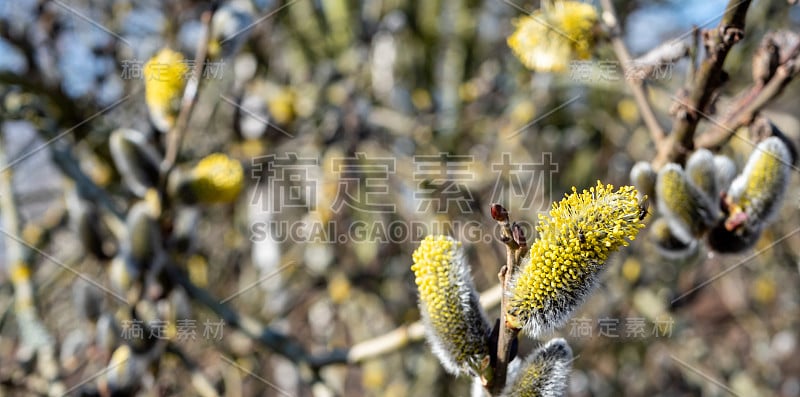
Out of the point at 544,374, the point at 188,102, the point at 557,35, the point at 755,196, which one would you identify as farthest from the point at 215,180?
the point at 755,196

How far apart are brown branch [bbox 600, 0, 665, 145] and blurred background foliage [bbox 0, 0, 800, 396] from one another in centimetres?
63

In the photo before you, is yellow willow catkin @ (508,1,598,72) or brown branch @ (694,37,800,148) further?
yellow willow catkin @ (508,1,598,72)

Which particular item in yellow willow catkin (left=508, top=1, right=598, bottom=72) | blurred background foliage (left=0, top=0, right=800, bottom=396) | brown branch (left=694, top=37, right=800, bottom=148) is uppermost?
yellow willow catkin (left=508, top=1, right=598, bottom=72)

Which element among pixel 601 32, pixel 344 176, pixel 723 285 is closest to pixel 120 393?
pixel 601 32

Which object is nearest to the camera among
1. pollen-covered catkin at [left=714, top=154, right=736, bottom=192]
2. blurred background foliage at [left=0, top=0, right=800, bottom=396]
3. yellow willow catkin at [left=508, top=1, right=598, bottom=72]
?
pollen-covered catkin at [left=714, top=154, right=736, bottom=192]

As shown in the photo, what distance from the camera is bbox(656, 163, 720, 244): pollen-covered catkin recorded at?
873mm

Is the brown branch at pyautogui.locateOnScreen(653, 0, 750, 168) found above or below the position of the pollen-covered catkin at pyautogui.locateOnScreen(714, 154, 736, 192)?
above

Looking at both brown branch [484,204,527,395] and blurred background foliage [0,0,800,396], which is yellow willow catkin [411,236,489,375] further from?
blurred background foliage [0,0,800,396]

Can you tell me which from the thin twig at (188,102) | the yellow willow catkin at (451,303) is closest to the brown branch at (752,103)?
the yellow willow catkin at (451,303)

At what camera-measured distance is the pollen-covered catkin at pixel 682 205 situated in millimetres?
873

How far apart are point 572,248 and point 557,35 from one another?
0.61 metres

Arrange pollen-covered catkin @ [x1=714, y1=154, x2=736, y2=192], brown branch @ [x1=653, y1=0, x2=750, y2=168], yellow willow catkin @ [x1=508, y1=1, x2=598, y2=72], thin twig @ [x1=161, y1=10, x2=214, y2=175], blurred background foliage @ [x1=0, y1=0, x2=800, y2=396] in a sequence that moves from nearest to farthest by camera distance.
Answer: brown branch @ [x1=653, y1=0, x2=750, y2=168] < pollen-covered catkin @ [x1=714, y1=154, x2=736, y2=192] < yellow willow catkin @ [x1=508, y1=1, x2=598, y2=72] < thin twig @ [x1=161, y1=10, x2=214, y2=175] < blurred background foliage @ [x1=0, y1=0, x2=800, y2=396]

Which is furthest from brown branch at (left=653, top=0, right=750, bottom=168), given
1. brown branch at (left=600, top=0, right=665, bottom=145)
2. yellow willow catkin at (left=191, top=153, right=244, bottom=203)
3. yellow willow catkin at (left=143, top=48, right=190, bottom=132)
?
yellow willow catkin at (left=143, top=48, right=190, bottom=132)

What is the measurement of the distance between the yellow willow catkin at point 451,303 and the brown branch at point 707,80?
0.42 meters
